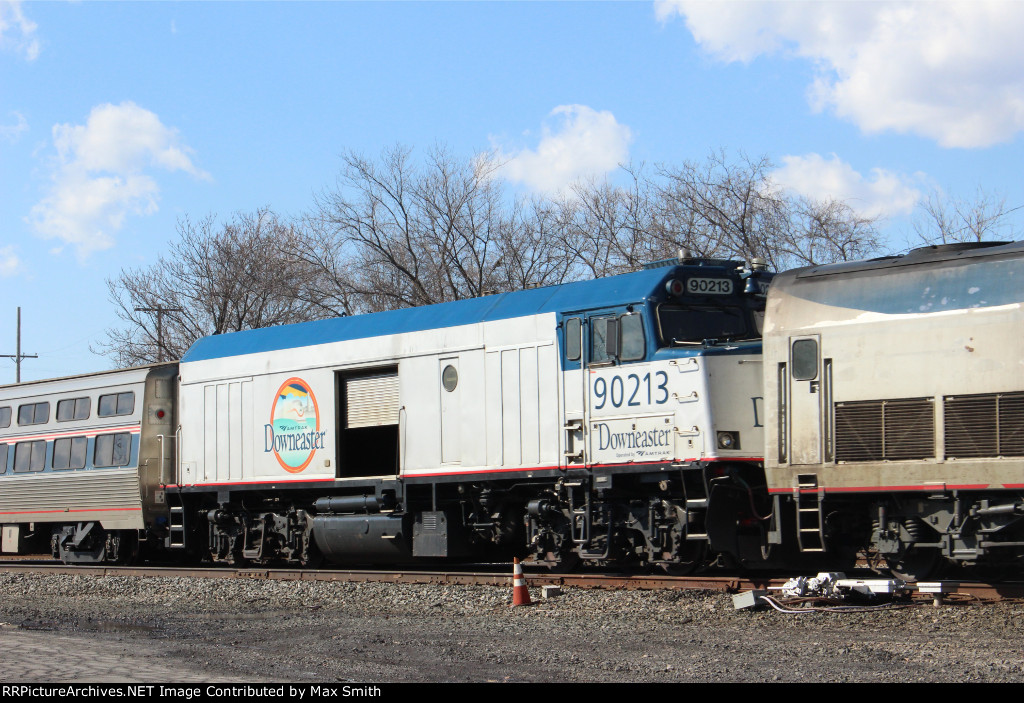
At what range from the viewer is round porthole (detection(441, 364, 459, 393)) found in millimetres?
15578

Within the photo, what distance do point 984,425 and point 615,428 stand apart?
442 centimetres

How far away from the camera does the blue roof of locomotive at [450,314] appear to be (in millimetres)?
13812

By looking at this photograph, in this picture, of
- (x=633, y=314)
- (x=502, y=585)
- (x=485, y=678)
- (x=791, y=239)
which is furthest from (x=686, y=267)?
(x=791, y=239)

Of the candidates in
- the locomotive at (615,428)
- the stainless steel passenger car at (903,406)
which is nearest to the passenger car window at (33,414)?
the locomotive at (615,428)

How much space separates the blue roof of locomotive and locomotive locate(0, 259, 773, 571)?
0.04m

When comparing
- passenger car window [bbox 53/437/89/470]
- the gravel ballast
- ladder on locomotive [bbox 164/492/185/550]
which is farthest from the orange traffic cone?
passenger car window [bbox 53/437/89/470]

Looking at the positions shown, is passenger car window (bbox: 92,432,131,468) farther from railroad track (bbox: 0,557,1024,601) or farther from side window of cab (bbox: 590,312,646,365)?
side window of cab (bbox: 590,312,646,365)

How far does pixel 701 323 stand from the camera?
13.6m

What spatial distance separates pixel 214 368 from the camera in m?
19.2

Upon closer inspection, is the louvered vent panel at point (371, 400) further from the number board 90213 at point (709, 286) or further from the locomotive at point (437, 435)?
the number board 90213 at point (709, 286)

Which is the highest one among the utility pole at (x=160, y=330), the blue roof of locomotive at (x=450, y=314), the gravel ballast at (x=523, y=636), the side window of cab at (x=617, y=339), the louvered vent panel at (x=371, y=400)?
the utility pole at (x=160, y=330)

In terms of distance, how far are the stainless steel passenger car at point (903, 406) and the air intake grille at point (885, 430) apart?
0.01 m

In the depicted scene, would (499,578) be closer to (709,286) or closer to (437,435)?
(437,435)

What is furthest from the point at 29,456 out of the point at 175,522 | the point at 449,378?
the point at 449,378
